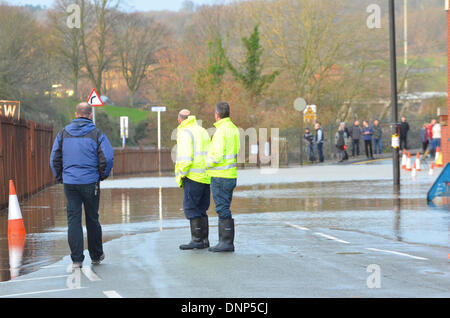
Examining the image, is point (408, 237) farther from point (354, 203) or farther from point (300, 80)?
point (300, 80)

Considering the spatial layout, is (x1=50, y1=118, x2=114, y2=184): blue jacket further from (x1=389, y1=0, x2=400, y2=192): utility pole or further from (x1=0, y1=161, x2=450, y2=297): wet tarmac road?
(x1=389, y1=0, x2=400, y2=192): utility pole

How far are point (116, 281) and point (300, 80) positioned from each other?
40166 millimetres

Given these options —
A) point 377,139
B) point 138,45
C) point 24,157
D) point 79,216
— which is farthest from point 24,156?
point 138,45

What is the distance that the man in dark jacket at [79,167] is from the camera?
30.5 feet

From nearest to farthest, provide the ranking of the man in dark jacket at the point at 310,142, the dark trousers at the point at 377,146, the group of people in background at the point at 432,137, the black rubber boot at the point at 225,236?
the black rubber boot at the point at 225,236, the group of people in background at the point at 432,137, the man in dark jacket at the point at 310,142, the dark trousers at the point at 377,146

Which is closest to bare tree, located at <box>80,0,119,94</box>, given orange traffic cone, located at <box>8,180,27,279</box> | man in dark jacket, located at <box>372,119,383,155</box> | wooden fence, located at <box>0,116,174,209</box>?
man in dark jacket, located at <box>372,119,383,155</box>

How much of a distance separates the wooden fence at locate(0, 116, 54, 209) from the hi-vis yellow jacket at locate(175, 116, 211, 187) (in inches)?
298

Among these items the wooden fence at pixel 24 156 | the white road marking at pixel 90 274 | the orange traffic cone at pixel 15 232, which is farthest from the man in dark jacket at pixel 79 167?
the wooden fence at pixel 24 156

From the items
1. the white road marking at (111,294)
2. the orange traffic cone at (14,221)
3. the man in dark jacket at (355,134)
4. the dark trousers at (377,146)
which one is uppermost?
the man in dark jacket at (355,134)

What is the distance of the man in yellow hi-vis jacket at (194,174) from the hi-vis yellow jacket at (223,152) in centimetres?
23

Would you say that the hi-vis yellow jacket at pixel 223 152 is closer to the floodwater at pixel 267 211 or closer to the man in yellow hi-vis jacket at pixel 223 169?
the man in yellow hi-vis jacket at pixel 223 169

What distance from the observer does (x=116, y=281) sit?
823 cm

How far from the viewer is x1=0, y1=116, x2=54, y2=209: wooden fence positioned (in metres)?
17.4
